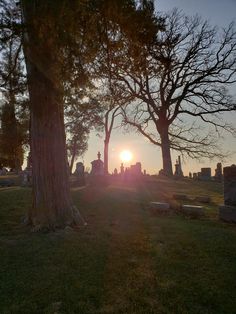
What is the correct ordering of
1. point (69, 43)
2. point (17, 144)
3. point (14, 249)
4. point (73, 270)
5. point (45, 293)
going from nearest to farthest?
point (45, 293) → point (73, 270) → point (14, 249) → point (69, 43) → point (17, 144)

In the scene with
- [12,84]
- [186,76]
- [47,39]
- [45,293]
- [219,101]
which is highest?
[186,76]

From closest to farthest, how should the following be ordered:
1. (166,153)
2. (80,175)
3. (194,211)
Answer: (194,211), (80,175), (166,153)

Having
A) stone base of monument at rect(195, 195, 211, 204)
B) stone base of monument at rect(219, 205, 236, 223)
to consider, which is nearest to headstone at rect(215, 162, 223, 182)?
stone base of monument at rect(195, 195, 211, 204)

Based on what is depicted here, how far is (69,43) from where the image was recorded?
638 cm

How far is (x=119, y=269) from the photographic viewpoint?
469 cm

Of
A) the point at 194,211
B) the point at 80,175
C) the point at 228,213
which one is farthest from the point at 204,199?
the point at 80,175

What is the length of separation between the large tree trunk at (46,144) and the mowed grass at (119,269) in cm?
56

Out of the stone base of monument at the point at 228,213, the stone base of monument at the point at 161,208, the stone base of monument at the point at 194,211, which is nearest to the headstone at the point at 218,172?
the stone base of monument at the point at 194,211

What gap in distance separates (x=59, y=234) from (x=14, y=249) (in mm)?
1146

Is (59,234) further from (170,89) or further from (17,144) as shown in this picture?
(17,144)

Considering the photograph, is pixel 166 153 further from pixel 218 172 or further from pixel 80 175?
pixel 80 175

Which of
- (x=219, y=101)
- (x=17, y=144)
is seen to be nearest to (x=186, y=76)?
(x=219, y=101)

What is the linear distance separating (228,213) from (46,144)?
5.52 meters

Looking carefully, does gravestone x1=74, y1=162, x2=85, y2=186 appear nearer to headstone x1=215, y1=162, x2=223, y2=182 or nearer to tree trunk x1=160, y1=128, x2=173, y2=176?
tree trunk x1=160, y1=128, x2=173, y2=176
